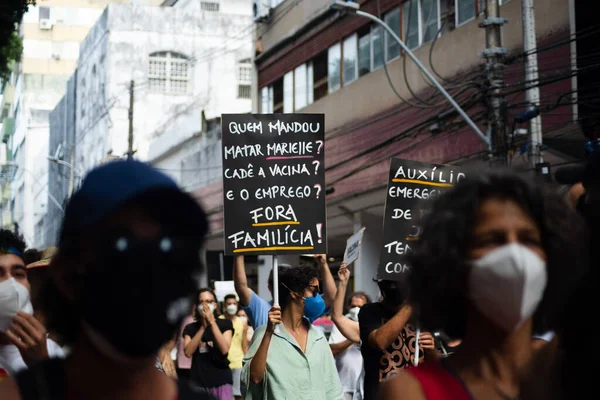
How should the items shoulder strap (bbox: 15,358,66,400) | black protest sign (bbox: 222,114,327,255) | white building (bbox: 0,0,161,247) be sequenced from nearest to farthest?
shoulder strap (bbox: 15,358,66,400), black protest sign (bbox: 222,114,327,255), white building (bbox: 0,0,161,247)

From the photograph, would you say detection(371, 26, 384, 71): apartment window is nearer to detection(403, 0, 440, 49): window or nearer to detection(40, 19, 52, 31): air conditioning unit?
detection(403, 0, 440, 49): window

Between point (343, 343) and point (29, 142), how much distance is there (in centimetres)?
7022

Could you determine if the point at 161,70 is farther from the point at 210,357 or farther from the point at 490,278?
the point at 490,278

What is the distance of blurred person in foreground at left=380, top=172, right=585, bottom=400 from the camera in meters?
2.43

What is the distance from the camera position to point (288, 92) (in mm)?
30312

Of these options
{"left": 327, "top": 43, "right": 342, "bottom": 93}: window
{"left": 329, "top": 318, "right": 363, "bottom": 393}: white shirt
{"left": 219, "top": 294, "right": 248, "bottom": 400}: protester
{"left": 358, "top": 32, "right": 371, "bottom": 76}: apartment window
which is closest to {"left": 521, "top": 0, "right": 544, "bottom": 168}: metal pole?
{"left": 219, "top": 294, "right": 248, "bottom": 400}: protester

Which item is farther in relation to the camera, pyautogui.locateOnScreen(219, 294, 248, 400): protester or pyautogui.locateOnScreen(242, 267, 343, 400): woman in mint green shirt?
pyautogui.locateOnScreen(219, 294, 248, 400): protester

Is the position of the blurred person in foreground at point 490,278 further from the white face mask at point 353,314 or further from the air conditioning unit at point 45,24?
the air conditioning unit at point 45,24

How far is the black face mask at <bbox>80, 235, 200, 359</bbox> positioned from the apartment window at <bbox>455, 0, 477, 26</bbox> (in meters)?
19.4

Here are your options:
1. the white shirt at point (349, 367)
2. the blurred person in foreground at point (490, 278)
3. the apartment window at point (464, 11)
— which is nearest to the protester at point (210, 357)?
the white shirt at point (349, 367)

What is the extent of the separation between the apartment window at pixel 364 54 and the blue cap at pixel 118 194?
23.2 metres

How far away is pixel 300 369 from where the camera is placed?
6566 millimetres

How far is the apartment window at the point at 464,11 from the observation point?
2089cm

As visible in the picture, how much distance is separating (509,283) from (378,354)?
3.78 m
